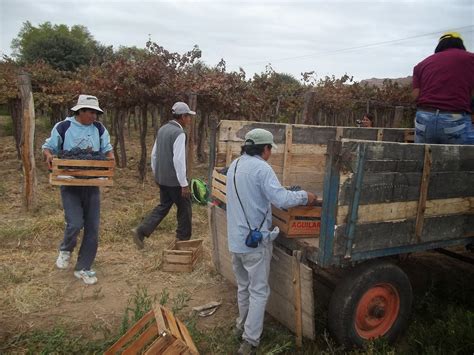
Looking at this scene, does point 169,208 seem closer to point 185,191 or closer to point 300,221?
point 185,191

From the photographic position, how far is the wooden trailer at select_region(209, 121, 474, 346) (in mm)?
3229

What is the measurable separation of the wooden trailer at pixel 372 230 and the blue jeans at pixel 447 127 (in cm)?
68

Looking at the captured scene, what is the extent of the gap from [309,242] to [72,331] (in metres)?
2.36

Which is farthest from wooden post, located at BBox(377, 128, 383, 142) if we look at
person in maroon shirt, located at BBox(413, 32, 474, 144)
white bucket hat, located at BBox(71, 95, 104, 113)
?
white bucket hat, located at BBox(71, 95, 104, 113)

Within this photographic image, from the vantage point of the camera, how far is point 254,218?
3561mm

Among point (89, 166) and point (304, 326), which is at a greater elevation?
point (89, 166)

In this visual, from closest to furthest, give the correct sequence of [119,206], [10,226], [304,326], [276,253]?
[304,326] → [276,253] → [10,226] → [119,206]

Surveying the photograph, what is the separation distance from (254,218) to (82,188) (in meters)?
2.43

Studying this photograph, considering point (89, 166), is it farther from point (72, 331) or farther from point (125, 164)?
point (125, 164)

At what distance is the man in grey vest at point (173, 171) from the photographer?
5.58m

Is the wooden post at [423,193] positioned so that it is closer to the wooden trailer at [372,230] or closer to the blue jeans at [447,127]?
the wooden trailer at [372,230]

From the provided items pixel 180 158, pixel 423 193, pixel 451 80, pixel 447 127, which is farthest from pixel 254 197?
pixel 451 80

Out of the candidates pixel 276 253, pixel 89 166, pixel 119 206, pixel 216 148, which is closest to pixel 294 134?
pixel 216 148

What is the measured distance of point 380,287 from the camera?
3.73 metres
